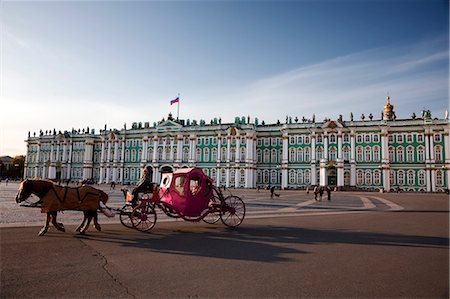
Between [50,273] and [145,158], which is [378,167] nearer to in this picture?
[145,158]

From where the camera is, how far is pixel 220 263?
7016mm

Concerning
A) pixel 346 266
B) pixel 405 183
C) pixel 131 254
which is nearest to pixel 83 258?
pixel 131 254

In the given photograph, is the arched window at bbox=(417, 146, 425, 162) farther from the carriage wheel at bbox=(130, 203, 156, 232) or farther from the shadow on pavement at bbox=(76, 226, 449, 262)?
the carriage wheel at bbox=(130, 203, 156, 232)

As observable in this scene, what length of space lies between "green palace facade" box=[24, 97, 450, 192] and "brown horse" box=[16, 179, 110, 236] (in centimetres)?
5279

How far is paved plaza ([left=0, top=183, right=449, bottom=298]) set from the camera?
211 inches

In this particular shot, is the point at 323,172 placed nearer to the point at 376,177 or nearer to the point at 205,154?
the point at 376,177

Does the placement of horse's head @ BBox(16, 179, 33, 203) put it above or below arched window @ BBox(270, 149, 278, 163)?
below

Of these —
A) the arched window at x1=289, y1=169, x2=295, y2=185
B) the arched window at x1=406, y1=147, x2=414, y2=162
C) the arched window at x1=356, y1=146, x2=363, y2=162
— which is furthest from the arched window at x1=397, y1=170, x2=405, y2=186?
the arched window at x1=289, y1=169, x2=295, y2=185

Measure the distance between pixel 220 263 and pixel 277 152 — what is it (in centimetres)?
5806

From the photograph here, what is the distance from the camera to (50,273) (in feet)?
19.5

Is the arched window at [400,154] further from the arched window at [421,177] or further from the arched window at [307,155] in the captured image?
the arched window at [307,155]

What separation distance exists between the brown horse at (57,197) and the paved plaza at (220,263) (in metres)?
0.70

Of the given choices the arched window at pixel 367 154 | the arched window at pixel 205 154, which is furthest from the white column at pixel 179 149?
the arched window at pixel 367 154

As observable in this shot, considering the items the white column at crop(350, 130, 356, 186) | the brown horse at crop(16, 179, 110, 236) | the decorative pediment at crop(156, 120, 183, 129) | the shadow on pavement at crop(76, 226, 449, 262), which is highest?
the decorative pediment at crop(156, 120, 183, 129)
